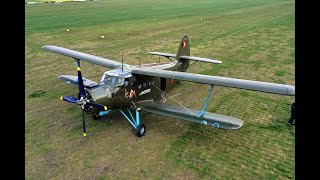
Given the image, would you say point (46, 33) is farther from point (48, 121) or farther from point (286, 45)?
point (286, 45)

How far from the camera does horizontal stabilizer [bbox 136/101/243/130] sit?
10.0 meters

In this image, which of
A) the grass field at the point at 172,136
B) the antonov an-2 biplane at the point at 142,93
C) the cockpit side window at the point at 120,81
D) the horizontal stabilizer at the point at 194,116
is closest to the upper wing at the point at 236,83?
the antonov an-2 biplane at the point at 142,93

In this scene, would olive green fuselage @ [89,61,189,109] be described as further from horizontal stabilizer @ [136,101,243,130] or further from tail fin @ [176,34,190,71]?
tail fin @ [176,34,190,71]

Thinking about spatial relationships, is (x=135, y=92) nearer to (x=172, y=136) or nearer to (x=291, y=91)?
(x=172, y=136)

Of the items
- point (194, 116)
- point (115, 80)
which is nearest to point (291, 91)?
point (194, 116)

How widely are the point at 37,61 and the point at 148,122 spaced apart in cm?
1443

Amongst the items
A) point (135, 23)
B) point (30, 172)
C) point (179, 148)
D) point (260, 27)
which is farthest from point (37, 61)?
point (260, 27)

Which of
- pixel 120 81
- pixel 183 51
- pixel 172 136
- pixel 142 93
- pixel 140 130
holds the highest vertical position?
pixel 183 51

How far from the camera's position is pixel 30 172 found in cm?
906

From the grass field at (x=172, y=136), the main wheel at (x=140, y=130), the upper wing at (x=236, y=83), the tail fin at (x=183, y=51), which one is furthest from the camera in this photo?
the tail fin at (x=183, y=51)

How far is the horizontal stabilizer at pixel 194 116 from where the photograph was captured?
32.8ft

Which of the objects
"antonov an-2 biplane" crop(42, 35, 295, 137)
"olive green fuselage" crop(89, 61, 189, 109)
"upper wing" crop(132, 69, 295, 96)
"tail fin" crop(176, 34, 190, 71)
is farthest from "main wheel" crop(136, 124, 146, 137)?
"tail fin" crop(176, 34, 190, 71)

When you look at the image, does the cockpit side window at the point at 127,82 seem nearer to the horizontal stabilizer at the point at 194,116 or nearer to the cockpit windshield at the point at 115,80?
the cockpit windshield at the point at 115,80

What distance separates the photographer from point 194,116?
10539 millimetres
